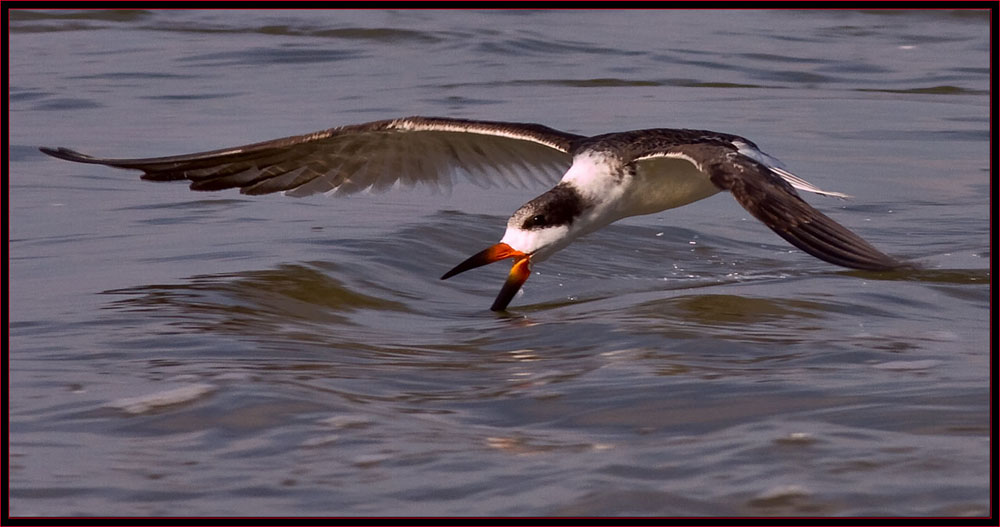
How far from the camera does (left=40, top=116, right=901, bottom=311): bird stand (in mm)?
6016

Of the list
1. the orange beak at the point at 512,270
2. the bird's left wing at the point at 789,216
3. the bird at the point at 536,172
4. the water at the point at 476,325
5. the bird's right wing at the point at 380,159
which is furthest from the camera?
the bird's right wing at the point at 380,159

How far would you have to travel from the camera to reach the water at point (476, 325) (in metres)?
4.05

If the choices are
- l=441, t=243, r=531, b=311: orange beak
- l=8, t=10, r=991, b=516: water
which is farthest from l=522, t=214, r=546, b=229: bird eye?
l=8, t=10, r=991, b=516: water

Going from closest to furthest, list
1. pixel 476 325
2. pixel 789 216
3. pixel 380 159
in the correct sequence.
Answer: pixel 789 216 < pixel 476 325 < pixel 380 159

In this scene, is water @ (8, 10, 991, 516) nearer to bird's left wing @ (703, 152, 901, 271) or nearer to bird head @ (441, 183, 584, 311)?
bird head @ (441, 183, 584, 311)

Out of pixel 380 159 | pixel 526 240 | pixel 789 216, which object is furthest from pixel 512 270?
pixel 380 159

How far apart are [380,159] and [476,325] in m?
1.99

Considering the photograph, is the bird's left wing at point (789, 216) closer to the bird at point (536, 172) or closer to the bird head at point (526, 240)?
the bird at point (536, 172)

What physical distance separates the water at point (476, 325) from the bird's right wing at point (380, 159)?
1.09 feet

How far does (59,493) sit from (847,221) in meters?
5.89

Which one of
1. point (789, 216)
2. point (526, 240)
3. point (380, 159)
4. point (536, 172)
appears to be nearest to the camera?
point (789, 216)

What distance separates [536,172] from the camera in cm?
841

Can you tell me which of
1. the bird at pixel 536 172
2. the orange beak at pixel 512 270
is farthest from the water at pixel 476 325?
the bird at pixel 536 172

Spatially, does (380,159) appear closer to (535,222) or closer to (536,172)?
(536,172)
